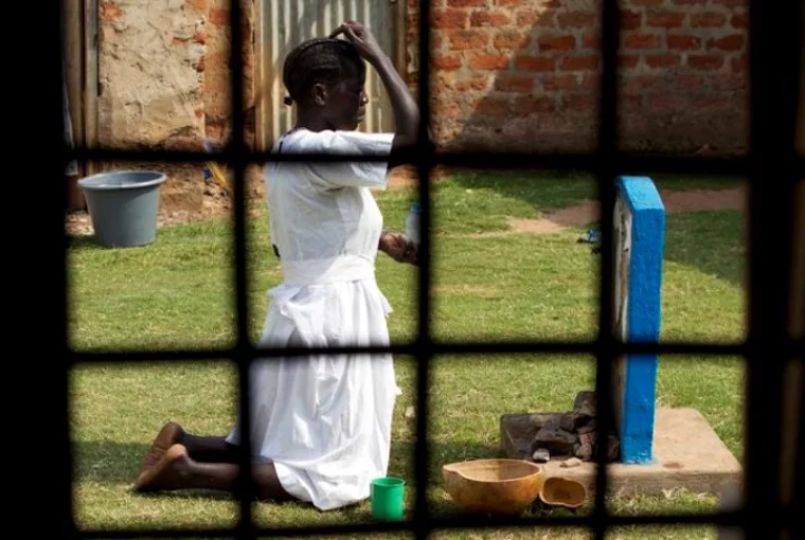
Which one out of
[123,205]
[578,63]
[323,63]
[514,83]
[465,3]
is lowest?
[123,205]

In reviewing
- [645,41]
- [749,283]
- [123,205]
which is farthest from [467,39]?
[749,283]

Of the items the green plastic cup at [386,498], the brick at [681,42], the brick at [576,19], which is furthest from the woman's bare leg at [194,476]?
the brick at [681,42]

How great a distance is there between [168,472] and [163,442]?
5.4 inches

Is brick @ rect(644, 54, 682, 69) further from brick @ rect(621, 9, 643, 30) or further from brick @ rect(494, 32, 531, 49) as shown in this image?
brick @ rect(494, 32, 531, 49)

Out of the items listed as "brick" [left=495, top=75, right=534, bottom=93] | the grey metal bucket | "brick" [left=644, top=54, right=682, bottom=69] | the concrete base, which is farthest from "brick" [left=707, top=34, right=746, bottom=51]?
the concrete base

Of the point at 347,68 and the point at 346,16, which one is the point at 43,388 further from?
the point at 346,16

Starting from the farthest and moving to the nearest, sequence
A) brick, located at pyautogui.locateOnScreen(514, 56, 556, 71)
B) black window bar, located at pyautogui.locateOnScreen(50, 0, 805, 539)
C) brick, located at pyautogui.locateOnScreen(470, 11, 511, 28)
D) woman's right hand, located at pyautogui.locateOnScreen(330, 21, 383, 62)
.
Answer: brick, located at pyautogui.locateOnScreen(514, 56, 556, 71)
brick, located at pyautogui.locateOnScreen(470, 11, 511, 28)
woman's right hand, located at pyautogui.locateOnScreen(330, 21, 383, 62)
black window bar, located at pyautogui.locateOnScreen(50, 0, 805, 539)

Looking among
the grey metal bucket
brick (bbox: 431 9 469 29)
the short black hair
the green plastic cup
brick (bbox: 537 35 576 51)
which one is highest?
brick (bbox: 431 9 469 29)

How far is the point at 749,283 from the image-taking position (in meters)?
1.64

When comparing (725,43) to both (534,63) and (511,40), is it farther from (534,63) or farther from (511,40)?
(511,40)

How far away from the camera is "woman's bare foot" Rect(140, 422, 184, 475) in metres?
4.50

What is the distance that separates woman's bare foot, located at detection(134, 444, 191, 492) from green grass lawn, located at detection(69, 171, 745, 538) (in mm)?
51

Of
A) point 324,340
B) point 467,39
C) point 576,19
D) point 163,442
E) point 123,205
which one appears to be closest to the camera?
point 324,340

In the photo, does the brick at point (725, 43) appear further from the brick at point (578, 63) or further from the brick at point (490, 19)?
the brick at point (490, 19)
